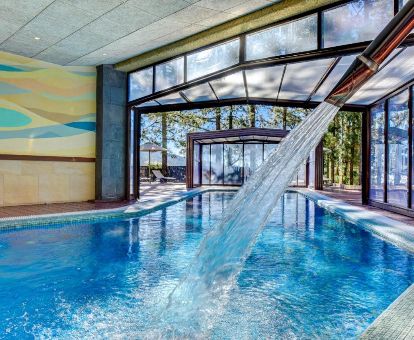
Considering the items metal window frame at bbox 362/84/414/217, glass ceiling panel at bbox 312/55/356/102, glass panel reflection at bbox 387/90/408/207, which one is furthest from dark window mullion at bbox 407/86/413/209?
glass ceiling panel at bbox 312/55/356/102

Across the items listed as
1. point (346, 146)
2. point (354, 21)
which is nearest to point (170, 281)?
point (354, 21)

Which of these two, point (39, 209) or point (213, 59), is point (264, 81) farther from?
point (39, 209)

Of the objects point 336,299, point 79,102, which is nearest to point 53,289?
point 336,299

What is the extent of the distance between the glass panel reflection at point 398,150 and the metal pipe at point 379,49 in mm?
7103

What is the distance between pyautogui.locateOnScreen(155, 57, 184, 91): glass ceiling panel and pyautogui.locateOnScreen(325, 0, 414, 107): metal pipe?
7.05 meters

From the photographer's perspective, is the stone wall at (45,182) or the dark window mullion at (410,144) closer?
the dark window mullion at (410,144)

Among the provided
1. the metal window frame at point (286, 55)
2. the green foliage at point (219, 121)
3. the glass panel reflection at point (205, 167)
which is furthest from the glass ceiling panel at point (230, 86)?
the green foliage at point (219, 121)

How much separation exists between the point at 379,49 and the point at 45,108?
871cm

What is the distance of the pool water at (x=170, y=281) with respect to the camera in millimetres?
2561

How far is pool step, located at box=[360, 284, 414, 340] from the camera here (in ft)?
6.57

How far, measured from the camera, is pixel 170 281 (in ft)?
11.6

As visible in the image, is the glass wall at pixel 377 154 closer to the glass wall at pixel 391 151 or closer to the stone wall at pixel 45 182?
the glass wall at pixel 391 151

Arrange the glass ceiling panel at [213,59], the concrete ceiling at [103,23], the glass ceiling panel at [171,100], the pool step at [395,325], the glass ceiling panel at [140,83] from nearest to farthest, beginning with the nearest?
the pool step at [395,325] → the concrete ceiling at [103,23] → the glass ceiling panel at [213,59] → the glass ceiling panel at [140,83] → the glass ceiling panel at [171,100]

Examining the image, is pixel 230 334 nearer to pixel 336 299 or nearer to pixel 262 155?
pixel 336 299
